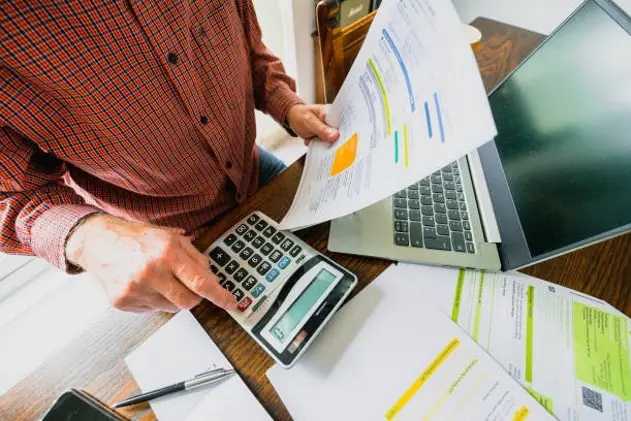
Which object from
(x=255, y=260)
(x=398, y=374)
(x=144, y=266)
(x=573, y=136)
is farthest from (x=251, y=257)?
(x=573, y=136)

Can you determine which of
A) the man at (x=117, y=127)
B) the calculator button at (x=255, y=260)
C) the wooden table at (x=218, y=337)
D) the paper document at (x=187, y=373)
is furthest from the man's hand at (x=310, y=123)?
the paper document at (x=187, y=373)

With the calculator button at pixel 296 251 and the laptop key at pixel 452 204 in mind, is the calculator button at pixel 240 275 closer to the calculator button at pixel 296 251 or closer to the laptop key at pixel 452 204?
the calculator button at pixel 296 251

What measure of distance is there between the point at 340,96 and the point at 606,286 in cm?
47

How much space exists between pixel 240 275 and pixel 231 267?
20mm

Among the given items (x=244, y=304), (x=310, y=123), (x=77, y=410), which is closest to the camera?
(x=77, y=410)

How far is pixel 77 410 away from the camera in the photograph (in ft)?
0.87

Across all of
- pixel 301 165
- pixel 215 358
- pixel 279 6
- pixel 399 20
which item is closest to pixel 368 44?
pixel 399 20

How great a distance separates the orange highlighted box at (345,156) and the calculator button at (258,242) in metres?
0.14

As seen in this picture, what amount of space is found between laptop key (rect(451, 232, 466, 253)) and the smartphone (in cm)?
42

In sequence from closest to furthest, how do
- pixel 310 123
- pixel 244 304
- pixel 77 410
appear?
pixel 77 410, pixel 244 304, pixel 310 123

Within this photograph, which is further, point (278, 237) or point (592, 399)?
point (278, 237)

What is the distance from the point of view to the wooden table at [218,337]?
0.33m

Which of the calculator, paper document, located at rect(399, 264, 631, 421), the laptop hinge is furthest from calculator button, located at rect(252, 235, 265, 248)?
the laptop hinge

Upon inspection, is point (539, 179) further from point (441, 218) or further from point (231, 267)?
point (231, 267)
